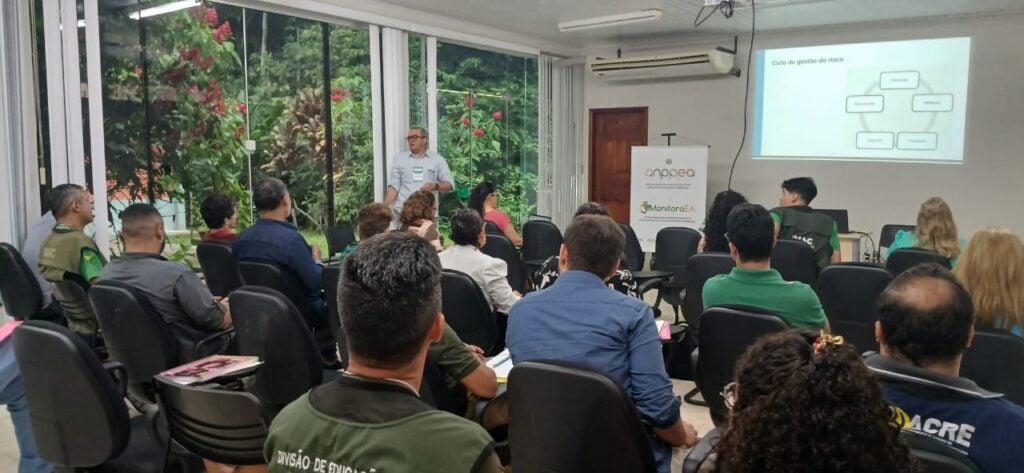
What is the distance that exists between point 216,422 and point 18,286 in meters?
2.37

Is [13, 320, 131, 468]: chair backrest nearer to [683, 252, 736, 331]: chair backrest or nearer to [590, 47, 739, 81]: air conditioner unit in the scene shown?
[683, 252, 736, 331]: chair backrest

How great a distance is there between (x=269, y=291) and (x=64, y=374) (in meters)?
0.70

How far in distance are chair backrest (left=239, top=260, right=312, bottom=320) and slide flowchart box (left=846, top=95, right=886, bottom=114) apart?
20.2 ft

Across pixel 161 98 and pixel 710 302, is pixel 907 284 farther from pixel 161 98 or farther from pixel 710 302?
pixel 161 98

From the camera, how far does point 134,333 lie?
9.05ft

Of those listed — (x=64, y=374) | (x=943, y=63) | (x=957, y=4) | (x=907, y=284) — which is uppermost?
(x=957, y=4)

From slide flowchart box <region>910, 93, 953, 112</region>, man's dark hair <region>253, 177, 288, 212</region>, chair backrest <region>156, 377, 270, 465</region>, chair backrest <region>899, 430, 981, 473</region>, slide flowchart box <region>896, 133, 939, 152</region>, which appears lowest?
chair backrest <region>156, 377, 270, 465</region>

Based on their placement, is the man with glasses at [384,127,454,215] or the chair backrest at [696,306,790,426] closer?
the chair backrest at [696,306,790,426]

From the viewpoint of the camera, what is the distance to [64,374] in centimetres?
197

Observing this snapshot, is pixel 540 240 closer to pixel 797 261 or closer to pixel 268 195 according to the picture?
pixel 797 261

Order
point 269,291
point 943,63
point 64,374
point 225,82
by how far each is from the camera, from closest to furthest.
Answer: point 64,374, point 269,291, point 225,82, point 943,63

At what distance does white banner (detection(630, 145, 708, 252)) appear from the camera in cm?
797

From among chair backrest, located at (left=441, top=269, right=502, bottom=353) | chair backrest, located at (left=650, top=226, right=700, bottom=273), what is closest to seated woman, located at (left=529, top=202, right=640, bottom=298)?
chair backrest, located at (left=441, top=269, right=502, bottom=353)

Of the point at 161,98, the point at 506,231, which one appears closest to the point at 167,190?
the point at 161,98
